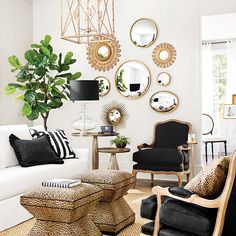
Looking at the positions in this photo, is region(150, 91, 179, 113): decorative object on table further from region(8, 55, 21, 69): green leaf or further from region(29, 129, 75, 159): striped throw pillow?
region(8, 55, 21, 69): green leaf

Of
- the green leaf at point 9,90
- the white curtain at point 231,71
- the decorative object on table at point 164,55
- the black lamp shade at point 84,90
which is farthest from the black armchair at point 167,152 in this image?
the white curtain at point 231,71

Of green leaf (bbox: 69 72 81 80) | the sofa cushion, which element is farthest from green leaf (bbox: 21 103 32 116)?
the sofa cushion

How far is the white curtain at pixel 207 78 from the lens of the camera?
9.41 m

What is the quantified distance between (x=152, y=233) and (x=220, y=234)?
1.64 feet

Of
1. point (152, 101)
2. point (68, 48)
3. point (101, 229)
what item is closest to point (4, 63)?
point (68, 48)

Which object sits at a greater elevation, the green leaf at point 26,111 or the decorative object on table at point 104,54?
the decorative object on table at point 104,54

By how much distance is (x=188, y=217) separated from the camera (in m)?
2.74

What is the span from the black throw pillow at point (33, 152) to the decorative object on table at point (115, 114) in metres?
1.95

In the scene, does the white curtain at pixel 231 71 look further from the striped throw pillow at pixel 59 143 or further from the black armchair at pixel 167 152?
the striped throw pillow at pixel 59 143

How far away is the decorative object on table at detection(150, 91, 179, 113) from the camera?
246 inches

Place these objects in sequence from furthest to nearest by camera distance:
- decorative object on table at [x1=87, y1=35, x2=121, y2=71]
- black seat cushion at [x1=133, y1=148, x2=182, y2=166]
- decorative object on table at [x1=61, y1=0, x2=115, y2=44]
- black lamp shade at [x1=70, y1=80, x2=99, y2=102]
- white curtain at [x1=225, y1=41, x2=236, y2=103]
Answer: white curtain at [x1=225, y1=41, x2=236, y2=103] → decorative object on table at [x1=87, y1=35, x2=121, y2=71] → black lamp shade at [x1=70, y1=80, x2=99, y2=102] → black seat cushion at [x1=133, y1=148, x2=182, y2=166] → decorative object on table at [x1=61, y1=0, x2=115, y2=44]

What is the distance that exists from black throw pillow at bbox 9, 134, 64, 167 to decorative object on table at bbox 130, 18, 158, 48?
2.47 metres

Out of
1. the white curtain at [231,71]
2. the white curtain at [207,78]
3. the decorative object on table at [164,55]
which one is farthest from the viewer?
the white curtain at [207,78]

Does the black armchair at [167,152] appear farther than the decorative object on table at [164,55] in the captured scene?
No
